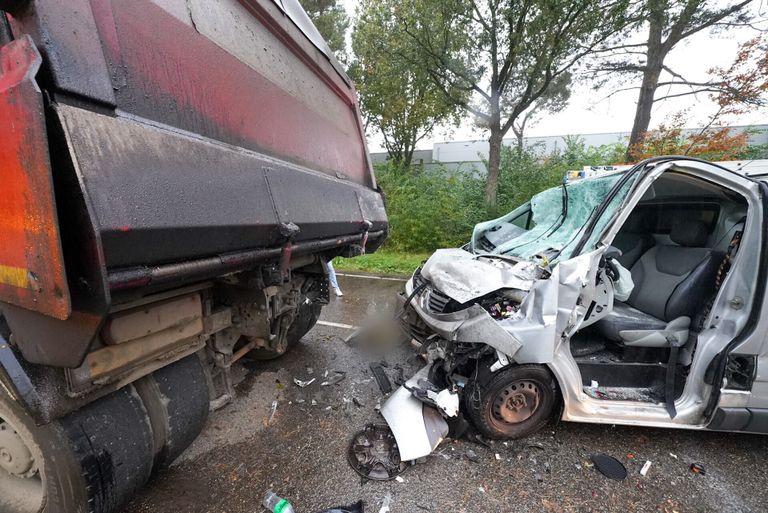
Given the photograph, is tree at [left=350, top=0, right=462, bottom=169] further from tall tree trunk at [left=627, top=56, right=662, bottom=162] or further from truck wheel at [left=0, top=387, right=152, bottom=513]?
truck wheel at [left=0, top=387, right=152, bottom=513]

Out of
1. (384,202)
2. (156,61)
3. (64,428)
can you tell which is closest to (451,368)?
(384,202)

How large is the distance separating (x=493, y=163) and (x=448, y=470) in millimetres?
8438

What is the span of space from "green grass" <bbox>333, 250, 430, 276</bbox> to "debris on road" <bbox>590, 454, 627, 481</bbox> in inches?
203

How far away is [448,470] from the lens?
2170 mm

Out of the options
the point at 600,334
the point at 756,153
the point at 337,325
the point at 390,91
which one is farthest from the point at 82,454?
the point at 756,153

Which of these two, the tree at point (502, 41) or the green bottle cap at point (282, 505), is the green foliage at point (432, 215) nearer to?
the tree at point (502, 41)

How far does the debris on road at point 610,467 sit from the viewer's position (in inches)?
86.0

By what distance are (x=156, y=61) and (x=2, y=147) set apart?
60 centimetres

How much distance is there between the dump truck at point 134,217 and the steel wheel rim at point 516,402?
1.61m

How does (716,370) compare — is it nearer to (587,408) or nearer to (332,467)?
(587,408)

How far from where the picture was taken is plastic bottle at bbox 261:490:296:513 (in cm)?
183

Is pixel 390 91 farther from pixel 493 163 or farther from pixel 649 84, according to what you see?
pixel 649 84

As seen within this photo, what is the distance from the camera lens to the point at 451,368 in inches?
94.8

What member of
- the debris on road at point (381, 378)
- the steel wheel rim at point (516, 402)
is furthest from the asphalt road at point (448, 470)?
the steel wheel rim at point (516, 402)
